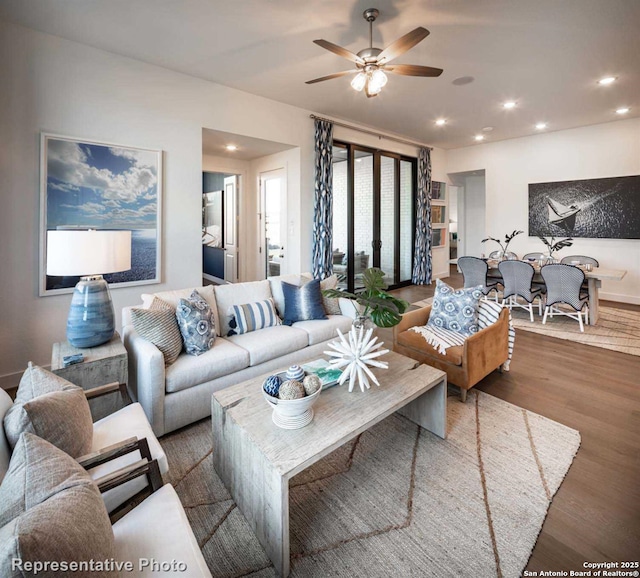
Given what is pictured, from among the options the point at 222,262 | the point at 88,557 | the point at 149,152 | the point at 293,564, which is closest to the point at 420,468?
the point at 293,564

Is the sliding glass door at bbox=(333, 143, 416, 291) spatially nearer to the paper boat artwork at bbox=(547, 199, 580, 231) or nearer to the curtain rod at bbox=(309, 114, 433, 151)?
the curtain rod at bbox=(309, 114, 433, 151)

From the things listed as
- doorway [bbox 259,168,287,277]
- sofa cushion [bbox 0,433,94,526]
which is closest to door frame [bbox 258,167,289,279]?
doorway [bbox 259,168,287,277]

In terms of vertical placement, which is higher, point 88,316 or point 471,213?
point 471,213

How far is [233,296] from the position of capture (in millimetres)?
3256

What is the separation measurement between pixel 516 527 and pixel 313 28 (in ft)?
12.9

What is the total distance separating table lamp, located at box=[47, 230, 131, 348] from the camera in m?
2.22

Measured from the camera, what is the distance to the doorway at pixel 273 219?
5844 mm

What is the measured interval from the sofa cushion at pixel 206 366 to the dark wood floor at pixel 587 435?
204cm

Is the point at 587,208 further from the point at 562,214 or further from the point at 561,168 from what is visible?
the point at 561,168

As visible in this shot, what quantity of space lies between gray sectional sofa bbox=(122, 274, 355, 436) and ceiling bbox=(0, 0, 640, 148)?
2.35 m

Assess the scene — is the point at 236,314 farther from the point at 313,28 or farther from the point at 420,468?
the point at 313,28

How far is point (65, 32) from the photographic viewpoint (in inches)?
124

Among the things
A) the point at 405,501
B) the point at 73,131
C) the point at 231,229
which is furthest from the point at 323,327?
the point at 231,229

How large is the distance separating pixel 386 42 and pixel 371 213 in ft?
11.9
